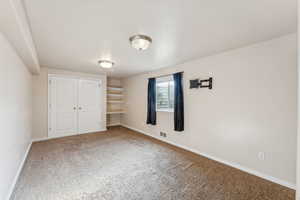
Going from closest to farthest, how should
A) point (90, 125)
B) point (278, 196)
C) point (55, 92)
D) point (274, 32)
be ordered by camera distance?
point (278, 196) < point (274, 32) < point (55, 92) < point (90, 125)

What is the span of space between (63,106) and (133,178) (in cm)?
369

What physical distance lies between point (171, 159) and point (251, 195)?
1.38 meters

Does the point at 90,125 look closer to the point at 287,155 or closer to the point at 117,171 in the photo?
the point at 117,171

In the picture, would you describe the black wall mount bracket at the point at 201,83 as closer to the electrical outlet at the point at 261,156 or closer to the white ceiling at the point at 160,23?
the white ceiling at the point at 160,23

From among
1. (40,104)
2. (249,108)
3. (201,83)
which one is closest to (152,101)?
(201,83)

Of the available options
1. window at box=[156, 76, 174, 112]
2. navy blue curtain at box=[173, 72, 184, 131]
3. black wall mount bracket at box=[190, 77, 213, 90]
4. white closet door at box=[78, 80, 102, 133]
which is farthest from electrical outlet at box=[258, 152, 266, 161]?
white closet door at box=[78, 80, 102, 133]

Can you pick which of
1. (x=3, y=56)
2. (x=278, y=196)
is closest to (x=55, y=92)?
(x=3, y=56)

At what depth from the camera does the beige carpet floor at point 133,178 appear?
1743mm

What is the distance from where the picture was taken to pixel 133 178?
2098mm

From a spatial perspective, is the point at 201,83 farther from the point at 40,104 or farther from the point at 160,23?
the point at 40,104

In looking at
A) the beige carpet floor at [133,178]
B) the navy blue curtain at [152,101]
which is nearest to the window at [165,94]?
the navy blue curtain at [152,101]

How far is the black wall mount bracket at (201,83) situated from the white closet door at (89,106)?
3.66 metres

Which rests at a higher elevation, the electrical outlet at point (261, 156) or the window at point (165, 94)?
the window at point (165, 94)

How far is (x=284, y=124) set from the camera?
6.44 ft
